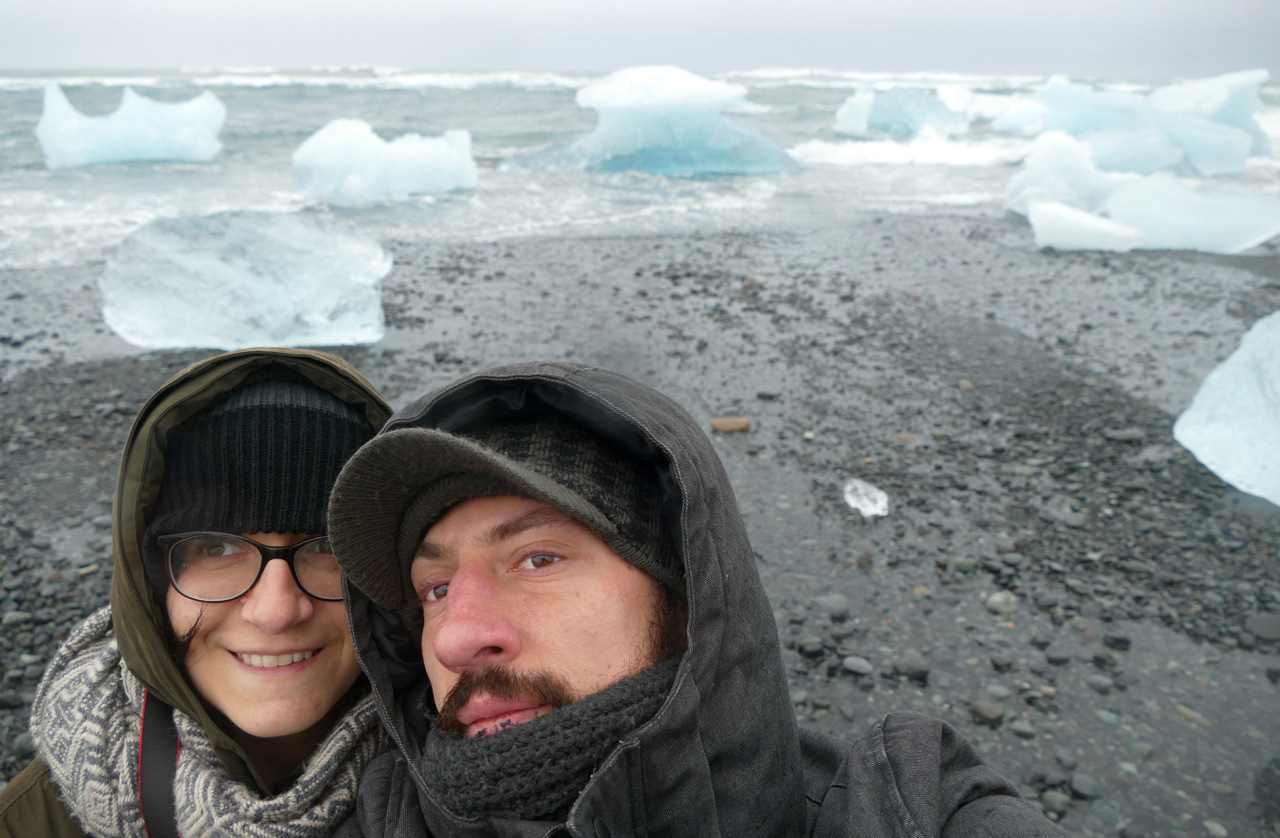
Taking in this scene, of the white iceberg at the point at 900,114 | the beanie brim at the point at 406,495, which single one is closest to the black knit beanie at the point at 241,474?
the beanie brim at the point at 406,495

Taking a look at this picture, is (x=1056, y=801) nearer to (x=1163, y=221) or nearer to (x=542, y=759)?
(x=542, y=759)

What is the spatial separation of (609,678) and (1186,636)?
3262 mm

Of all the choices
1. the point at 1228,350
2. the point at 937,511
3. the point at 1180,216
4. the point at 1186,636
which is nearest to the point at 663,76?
the point at 1180,216

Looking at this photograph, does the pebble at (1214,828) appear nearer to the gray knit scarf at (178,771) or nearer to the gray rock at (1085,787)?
the gray rock at (1085,787)

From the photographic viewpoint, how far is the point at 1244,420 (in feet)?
16.0

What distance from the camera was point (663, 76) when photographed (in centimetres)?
1844

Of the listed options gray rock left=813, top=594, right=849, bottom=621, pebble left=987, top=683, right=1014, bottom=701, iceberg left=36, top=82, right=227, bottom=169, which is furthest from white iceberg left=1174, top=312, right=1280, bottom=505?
iceberg left=36, top=82, right=227, bottom=169

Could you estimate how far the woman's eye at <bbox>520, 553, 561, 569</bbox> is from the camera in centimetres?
170

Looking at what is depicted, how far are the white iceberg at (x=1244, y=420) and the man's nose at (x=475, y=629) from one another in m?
4.69

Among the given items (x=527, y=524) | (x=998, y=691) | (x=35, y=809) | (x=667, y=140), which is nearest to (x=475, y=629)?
(x=527, y=524)

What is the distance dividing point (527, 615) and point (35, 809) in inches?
55.0

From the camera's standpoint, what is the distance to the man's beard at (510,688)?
5.24ft

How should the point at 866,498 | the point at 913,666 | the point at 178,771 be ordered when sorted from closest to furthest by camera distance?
1. the point at 178,771
2. the point at 913,666
3. the point at 866,498

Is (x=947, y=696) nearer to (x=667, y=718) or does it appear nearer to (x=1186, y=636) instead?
(x=1186, y=636)
